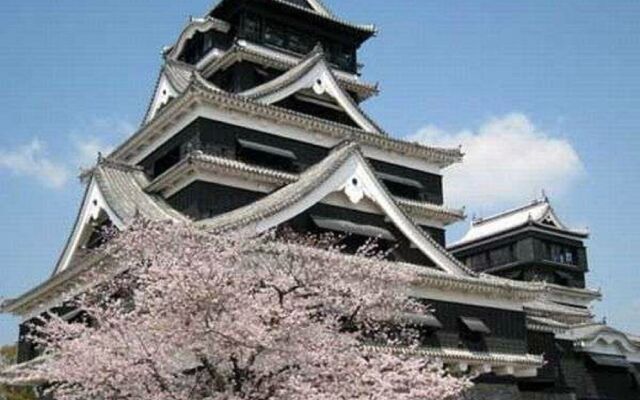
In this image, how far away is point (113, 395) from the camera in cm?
1284

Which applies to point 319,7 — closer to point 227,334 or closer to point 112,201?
point 112,201

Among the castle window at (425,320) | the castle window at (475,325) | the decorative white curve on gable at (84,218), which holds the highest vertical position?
the decorative white curve on gable at (84,218)

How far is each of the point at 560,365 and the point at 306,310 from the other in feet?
47.8

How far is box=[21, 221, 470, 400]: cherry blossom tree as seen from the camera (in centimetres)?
1244

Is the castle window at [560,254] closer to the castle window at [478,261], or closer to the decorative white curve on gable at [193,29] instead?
the castle window at [478,261]

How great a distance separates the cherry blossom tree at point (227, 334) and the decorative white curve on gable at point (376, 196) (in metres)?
5.88

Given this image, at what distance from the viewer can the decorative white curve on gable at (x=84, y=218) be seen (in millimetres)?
22641

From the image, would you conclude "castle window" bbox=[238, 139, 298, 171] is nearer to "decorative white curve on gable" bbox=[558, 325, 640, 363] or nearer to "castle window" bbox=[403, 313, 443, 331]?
"castle window" bbox=[403, 313, 443, 331]

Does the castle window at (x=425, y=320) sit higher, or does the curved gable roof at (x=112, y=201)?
the curved gable roof at (x=112, y=201)

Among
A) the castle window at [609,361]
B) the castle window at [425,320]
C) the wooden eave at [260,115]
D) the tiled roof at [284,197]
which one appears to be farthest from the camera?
the castle window at [609,361]

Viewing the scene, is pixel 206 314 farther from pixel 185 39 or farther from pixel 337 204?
pixel 185 39

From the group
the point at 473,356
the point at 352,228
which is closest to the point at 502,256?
the point at 473,356

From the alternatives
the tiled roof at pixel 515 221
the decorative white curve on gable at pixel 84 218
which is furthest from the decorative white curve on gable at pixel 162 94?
the tiled roof at pixel 515 221

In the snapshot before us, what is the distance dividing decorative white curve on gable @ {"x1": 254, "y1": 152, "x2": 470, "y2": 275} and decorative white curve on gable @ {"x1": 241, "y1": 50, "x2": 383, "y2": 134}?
12.7ft
